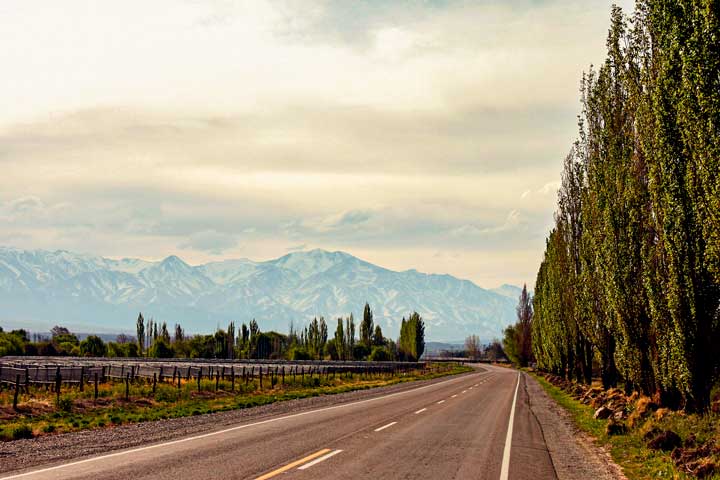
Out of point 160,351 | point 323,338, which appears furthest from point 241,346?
point 160,351

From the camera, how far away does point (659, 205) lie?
17203 millimetres

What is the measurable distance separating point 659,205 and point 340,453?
36.0 ft

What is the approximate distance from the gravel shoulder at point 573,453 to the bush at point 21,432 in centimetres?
1346

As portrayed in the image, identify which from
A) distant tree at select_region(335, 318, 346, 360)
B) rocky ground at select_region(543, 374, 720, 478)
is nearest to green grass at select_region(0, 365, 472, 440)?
rocky ground at select_region(543, 374, 720, 478)

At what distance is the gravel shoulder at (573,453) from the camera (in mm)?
12711

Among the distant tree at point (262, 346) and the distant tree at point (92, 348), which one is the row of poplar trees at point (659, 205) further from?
the distant tree at point (262, 346)

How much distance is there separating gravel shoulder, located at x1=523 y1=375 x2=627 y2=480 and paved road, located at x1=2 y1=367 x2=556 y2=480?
1.12 feet

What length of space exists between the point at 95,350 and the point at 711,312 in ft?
384

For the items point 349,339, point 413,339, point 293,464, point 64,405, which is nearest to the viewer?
point 293,464

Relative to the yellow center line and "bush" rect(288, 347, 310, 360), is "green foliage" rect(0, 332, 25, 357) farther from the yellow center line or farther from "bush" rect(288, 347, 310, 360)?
the yellow center line

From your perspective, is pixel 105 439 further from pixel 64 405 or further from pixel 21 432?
pixel 64 405

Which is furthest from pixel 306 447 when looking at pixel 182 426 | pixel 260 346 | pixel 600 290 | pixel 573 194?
pixel 260 346

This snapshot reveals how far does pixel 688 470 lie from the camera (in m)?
12.1

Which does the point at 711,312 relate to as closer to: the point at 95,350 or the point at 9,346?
the point at 9,346
